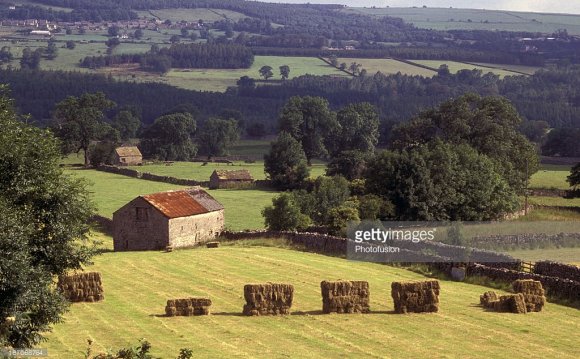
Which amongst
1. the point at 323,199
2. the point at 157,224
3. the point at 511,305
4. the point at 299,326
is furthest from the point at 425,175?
the point at 299,326

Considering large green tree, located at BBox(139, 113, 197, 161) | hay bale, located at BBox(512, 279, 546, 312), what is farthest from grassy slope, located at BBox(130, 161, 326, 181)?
hay bale, located at BBox(512, 279, 546, 312)

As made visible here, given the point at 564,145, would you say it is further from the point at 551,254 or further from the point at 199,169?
the point at 551,254

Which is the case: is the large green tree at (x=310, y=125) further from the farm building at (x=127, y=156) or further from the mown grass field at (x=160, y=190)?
the mown grass field at (x=160, y=190)

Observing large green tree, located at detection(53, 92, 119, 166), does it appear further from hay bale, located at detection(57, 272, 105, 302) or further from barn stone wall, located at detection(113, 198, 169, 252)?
hay bale, located at detection(57, 272, 105, 302)

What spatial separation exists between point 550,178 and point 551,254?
49.1 m

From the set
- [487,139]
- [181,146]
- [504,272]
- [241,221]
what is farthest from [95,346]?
[181,146]

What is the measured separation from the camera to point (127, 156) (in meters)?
130

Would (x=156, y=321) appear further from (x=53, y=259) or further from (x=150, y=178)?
(x=150, y=178)

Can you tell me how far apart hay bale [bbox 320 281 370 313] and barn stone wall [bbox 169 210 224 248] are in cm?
2483

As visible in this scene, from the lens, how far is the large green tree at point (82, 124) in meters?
131

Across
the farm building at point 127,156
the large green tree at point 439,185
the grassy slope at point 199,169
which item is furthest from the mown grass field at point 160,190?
the farm building at point 127,156

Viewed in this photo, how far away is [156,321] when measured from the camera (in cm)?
3650

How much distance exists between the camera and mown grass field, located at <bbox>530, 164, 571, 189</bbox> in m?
102

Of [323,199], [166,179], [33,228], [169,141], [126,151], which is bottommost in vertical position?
[169,141]
